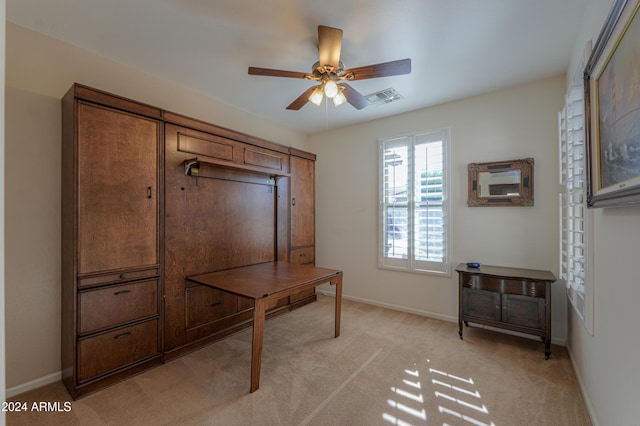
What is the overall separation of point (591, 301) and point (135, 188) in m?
3.66

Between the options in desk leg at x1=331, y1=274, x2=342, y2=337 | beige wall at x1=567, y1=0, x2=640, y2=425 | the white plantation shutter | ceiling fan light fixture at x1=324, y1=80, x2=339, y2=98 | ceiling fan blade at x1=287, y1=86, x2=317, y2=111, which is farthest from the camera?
desk leg at x1=331, y1=274, x2=342, y2=337

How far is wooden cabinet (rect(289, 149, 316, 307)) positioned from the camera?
13.5 ft

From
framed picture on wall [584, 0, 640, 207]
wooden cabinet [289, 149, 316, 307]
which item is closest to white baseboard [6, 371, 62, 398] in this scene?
wooden cabinet [289, 149, 316, 307]

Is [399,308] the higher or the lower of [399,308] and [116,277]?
the lower

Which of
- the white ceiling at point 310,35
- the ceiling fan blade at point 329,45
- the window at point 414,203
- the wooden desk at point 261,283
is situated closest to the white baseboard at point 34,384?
the wooden desk at point 261,283

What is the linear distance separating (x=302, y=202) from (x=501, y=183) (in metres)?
2.66

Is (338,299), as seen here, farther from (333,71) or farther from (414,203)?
(333,71)

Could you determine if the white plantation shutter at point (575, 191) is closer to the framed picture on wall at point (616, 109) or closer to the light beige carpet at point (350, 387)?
the framed picture on wall at point (616, 109)

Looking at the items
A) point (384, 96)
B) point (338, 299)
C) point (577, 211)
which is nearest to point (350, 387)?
point (338, 299)

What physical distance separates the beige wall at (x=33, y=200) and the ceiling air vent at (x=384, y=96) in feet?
9.85

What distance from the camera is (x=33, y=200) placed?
7.27 feet

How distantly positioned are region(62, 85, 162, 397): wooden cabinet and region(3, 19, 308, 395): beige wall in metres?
0.11

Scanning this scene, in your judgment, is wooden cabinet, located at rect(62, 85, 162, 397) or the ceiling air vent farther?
the ceiling air vent

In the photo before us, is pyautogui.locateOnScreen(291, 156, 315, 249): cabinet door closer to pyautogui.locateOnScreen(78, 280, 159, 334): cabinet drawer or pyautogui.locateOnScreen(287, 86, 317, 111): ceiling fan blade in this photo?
pyautogui.locateOnScreen(287, 86, 317, 111): ceiling fan blade
